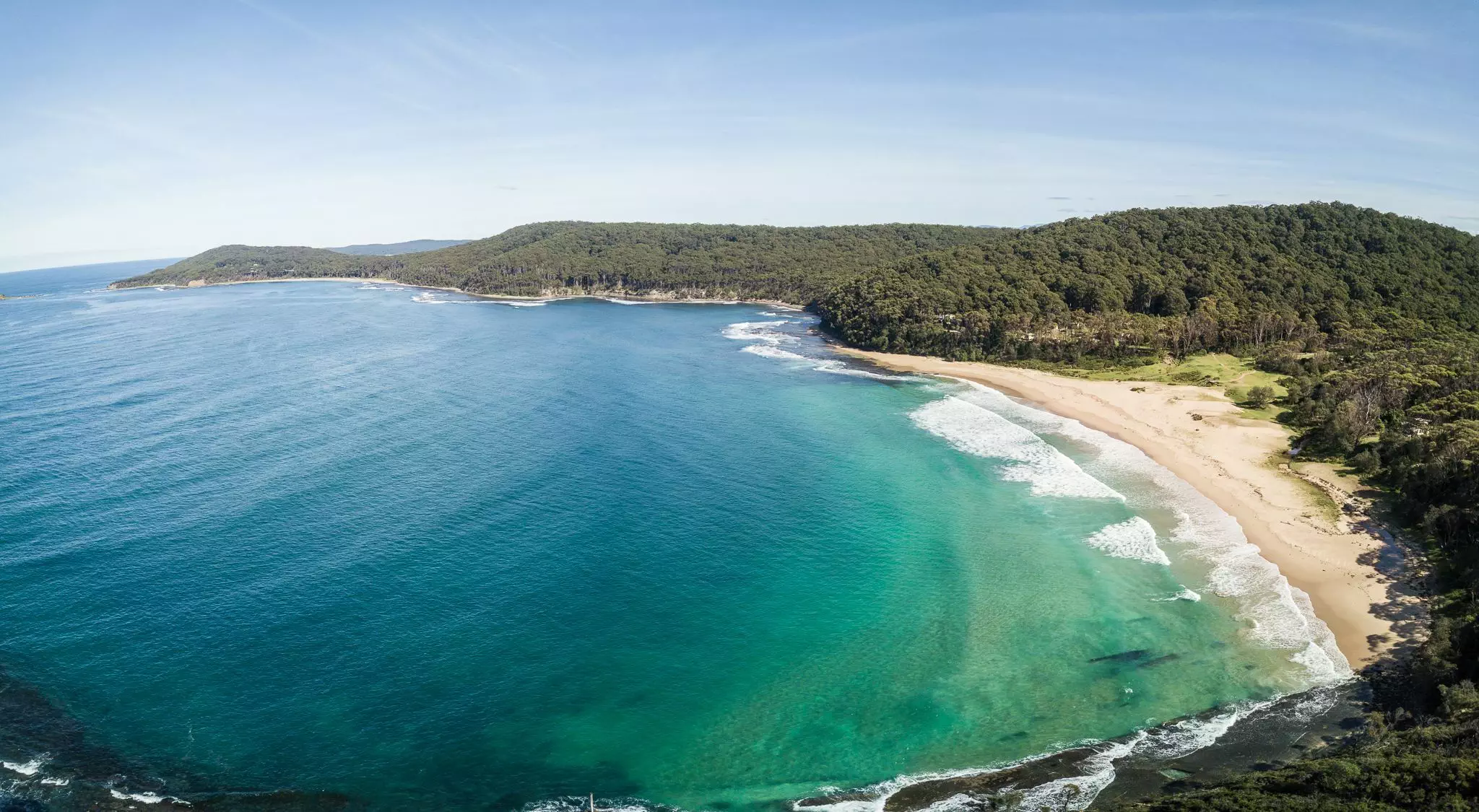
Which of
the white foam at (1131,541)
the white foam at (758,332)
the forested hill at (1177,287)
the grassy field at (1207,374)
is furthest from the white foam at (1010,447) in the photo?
the white foam at (758,332)

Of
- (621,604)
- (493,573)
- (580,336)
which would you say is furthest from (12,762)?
(580,336)

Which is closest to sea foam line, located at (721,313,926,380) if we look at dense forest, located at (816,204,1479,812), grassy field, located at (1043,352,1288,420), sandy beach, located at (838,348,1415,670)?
dense forest, located at (816,204,1479,812)

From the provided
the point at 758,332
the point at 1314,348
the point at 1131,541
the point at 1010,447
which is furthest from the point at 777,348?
the point at 1131,541

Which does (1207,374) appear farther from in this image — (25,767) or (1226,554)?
(25,767)

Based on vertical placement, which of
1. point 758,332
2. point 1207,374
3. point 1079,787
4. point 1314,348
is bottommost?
point 1079,787

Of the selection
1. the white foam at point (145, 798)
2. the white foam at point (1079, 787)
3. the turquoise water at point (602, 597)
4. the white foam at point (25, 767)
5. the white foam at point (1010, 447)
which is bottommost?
the white foam at point (145, 798)

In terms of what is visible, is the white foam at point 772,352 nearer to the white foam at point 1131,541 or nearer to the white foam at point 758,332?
the white foam at point 758,332
